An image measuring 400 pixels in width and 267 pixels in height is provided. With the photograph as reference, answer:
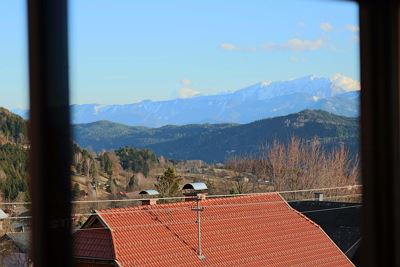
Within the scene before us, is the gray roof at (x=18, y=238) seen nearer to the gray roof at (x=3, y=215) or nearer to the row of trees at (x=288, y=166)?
the gray roof at (x=3, y=215)

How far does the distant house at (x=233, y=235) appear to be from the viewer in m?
Answer: 4.31

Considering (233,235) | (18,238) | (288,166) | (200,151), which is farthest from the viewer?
(233,235)

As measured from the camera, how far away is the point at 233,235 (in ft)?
16.3

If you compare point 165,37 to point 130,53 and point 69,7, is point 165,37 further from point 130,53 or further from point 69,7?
point 69,7

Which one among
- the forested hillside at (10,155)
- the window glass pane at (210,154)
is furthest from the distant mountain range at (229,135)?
the forested hillside at (10,155)

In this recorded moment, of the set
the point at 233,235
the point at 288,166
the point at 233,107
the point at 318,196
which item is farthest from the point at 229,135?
the point at 233,235

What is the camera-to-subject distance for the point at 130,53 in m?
3.97

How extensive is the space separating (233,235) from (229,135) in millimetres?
1603

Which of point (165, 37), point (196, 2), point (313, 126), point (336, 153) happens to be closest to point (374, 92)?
point (336, 153)

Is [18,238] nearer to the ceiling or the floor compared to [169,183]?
nearer to the ceiling

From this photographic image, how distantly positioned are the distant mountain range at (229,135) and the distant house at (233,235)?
2.48 ft

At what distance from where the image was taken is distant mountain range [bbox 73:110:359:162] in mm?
2652

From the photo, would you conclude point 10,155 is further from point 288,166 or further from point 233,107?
point 288,166

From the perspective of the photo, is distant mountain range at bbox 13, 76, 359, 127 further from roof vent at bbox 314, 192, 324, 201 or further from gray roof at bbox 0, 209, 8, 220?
gray roof at bbox 0, 209, 8, 220
